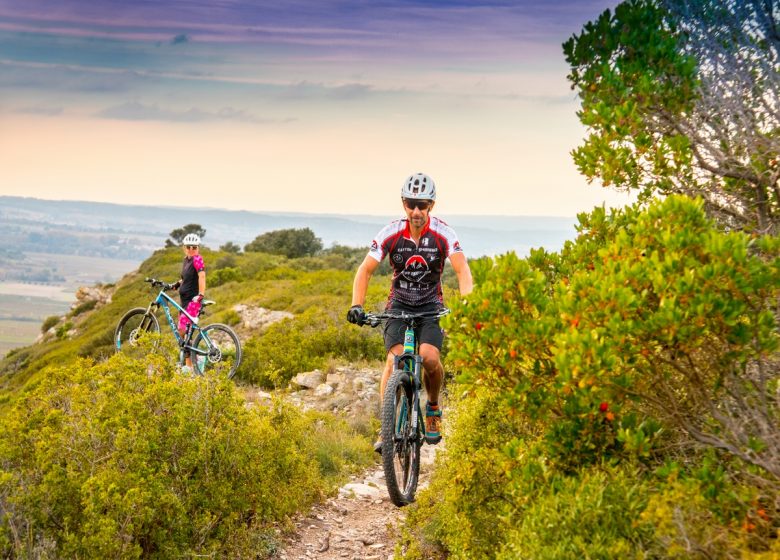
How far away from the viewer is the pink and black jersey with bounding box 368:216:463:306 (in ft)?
21.8

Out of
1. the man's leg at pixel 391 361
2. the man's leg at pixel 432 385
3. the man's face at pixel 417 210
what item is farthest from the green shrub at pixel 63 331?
the man's face at pixel 417 210

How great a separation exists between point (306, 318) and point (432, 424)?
358 inches

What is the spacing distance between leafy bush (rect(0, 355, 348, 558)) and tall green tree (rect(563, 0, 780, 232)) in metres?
3.95

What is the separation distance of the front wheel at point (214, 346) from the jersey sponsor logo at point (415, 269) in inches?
240

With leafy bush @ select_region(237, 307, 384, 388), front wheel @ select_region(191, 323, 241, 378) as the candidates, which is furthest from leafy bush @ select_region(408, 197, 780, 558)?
leafy bush @ select_region(237, 307, 384, 388)

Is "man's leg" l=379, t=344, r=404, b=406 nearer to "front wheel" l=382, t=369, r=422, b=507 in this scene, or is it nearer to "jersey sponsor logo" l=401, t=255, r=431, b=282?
"front wheel" l=382, t=369, r=422, b=507

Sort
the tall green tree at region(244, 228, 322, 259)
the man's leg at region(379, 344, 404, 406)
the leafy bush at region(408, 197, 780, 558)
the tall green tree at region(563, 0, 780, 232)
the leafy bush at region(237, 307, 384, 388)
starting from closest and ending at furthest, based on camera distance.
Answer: the leafy bush at region(408, 197, 780, 558) → the tall green tree at region(563, 0, 780, 232) → the man's leg at region(379, 344, 404, 406) → the leafy bush at region(237, 307, 384, 388) → the tall green tree at region(244, 228, 322, 259)

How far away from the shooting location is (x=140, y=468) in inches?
199

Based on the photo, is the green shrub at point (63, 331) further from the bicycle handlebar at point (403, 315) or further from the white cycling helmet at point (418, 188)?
the white cycling helmet at point (418, 188)

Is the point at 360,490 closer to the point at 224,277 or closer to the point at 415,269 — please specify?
the point at 415,269

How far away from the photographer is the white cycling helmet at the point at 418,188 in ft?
21.2

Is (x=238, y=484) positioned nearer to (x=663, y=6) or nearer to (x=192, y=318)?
(x=663, y=6)

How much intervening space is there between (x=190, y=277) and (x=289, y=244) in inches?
1618

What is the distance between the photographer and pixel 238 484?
5.75 m
